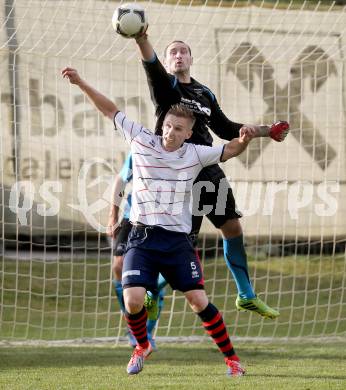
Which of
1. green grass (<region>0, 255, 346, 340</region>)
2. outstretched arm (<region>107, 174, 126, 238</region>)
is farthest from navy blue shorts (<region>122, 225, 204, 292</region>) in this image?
green grass (<region>0, 255, 346, 340</region>)

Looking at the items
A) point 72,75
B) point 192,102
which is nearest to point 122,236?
point 192,102

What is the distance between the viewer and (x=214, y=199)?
303 inches

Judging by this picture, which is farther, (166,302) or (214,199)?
(166,302)

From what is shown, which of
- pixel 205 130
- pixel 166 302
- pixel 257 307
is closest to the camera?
pixel 205 130

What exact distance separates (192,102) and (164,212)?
3.32 ft

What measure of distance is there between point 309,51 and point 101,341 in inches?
157

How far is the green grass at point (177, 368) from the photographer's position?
6.80 meters

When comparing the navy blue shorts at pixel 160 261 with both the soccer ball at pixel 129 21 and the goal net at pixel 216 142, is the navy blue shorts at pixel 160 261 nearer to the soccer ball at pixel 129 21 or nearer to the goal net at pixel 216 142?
the soccer ball at pixel 129 21

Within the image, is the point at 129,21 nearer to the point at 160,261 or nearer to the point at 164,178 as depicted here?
the point at 164,178

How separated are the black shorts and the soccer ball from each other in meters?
1.35

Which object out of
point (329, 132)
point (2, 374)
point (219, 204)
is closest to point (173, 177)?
point (219, 204)

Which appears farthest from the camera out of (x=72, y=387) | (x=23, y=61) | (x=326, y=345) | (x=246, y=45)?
(x=246, y=45)

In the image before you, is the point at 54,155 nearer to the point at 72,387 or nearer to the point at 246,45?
the point at 246,45

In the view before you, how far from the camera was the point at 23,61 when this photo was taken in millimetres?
10875
